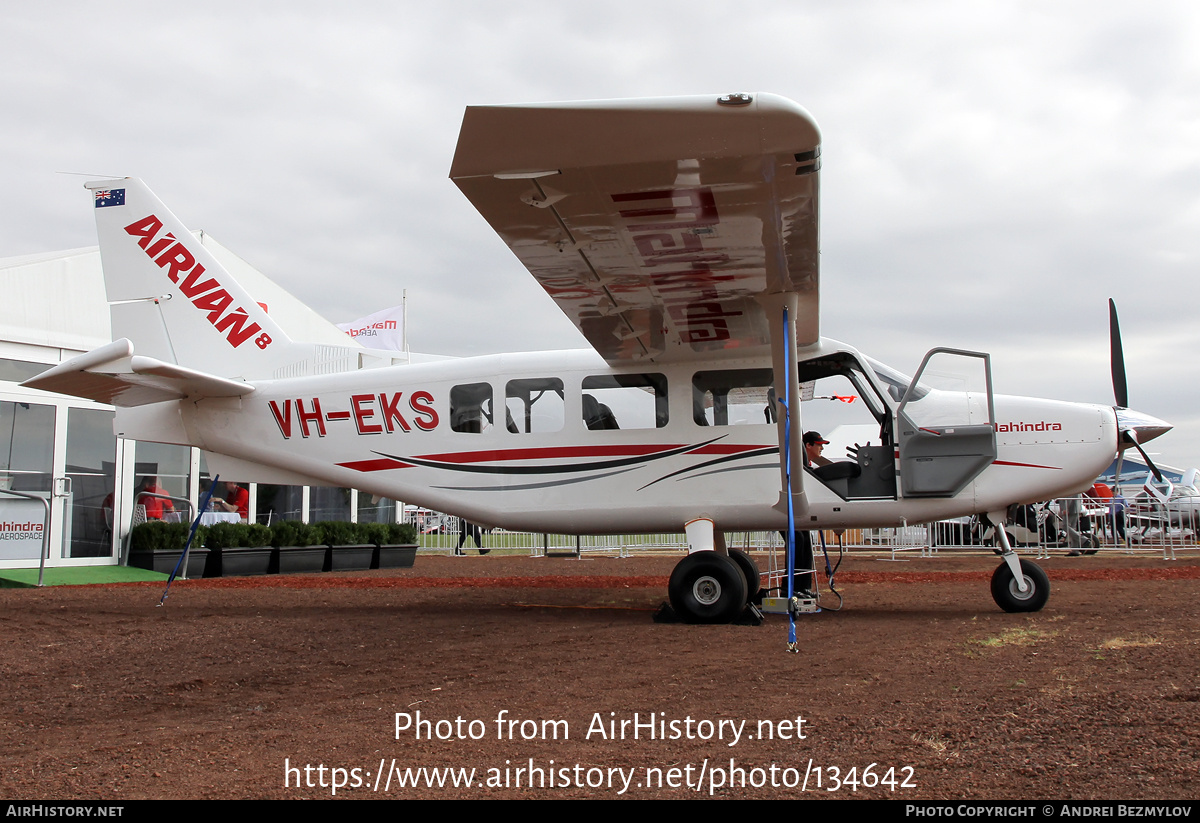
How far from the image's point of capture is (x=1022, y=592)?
8.05 meters

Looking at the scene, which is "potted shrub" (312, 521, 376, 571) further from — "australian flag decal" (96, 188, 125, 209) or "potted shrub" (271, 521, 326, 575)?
"australian flag decal" (96, 188, 125, 209)

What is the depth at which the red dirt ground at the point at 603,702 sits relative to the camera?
3.25 metres

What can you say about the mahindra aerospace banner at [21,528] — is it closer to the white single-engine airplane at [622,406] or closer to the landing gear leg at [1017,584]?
the white single-engine airplane at [622,406]

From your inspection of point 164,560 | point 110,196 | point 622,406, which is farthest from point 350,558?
point 622,406

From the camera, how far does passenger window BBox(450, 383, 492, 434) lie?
908 cm

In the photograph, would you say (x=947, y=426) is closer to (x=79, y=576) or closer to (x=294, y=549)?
(x=294, y=549)

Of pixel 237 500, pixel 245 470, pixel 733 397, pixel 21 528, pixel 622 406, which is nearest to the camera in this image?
pixel 733 397

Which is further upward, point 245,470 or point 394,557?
point 245,470

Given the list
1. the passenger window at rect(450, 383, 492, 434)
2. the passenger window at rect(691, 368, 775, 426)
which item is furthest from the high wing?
the passenger window at rect(450, 383, 492, 434)

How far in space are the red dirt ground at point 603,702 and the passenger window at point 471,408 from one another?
1943 mm

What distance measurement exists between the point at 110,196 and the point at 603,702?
8783 mm

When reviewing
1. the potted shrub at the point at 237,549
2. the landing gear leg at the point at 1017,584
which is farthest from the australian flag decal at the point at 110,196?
the landing gear leg at the point at 1017,584

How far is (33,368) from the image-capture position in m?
13.7

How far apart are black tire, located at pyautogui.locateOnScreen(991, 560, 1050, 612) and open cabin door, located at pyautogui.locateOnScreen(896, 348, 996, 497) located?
0.92 metres
